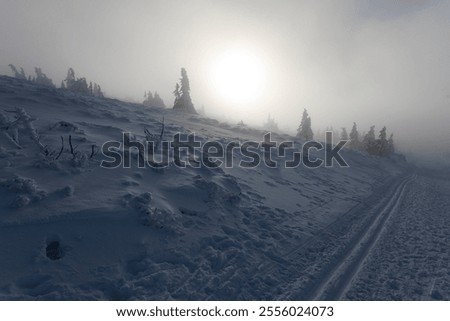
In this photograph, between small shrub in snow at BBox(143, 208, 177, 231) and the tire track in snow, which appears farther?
small shrub in snow at BBox(143, 208, 177, 231)

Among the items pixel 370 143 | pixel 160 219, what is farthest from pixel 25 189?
pixel 370 143

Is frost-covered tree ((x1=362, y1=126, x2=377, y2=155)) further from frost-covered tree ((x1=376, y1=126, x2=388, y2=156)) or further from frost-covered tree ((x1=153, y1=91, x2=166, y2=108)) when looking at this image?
frost-covered tree ((x1=153, y1=91, x2=166, y2=108))

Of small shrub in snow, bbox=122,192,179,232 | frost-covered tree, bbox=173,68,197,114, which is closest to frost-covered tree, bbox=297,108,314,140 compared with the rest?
frost-covered tree, bbox=173,68,197,114

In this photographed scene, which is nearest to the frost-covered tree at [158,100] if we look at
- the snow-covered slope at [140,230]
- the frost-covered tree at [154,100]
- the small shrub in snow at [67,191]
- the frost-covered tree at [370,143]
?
the frost-covered tree at [154,100]

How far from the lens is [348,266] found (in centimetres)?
854

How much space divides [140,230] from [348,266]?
6489mm

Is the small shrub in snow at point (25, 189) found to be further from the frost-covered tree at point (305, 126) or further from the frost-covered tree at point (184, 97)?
the frost-covered tree at point (305, 126)

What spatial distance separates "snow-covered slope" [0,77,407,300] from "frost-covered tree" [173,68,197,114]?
39422 millimetres

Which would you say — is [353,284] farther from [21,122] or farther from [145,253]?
[21,122]

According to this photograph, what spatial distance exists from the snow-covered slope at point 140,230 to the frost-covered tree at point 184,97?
129 ft

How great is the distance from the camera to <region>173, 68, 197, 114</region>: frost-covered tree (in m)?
53.4

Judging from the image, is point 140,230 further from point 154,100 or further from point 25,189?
point 154,100
